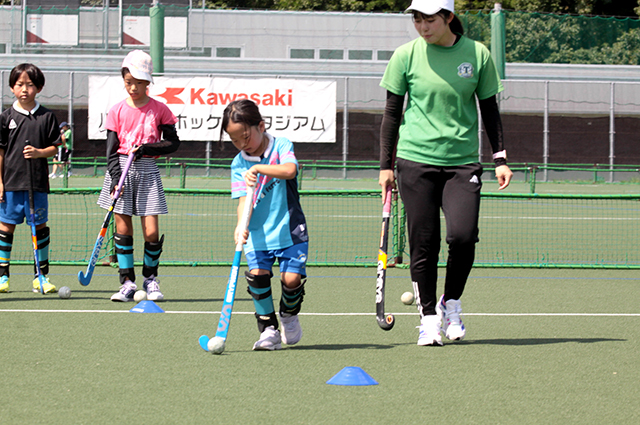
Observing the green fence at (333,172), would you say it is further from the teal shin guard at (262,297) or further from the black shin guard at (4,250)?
the teal shin guard at (262,297)

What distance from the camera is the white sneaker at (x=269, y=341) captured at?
17.4ft

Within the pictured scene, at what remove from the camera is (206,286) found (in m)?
8.38

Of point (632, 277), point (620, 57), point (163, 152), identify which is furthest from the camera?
point (620, 57)

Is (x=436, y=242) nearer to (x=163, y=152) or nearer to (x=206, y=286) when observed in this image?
(x=163, y=152)

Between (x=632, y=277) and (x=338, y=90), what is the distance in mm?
22445

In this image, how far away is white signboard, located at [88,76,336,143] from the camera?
29.4 metres

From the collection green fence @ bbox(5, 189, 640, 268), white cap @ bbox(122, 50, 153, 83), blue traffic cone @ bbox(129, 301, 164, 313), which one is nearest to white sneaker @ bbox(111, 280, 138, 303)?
blue traffic cone @ bbox(129, 301, 164, 313)

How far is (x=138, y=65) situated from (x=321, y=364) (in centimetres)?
317

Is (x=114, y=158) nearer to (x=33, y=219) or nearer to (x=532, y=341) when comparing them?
(x=33, y=219)

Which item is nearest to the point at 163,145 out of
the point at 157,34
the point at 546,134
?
the point at 157,34

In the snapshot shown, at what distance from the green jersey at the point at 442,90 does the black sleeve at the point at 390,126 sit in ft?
0.24

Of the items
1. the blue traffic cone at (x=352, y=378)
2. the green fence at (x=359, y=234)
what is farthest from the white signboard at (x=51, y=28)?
the blue traffic cone at (x=352, y=378)

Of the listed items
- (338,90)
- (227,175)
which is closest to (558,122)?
(338,90)

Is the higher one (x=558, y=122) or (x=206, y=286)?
(x=558, y=122)
